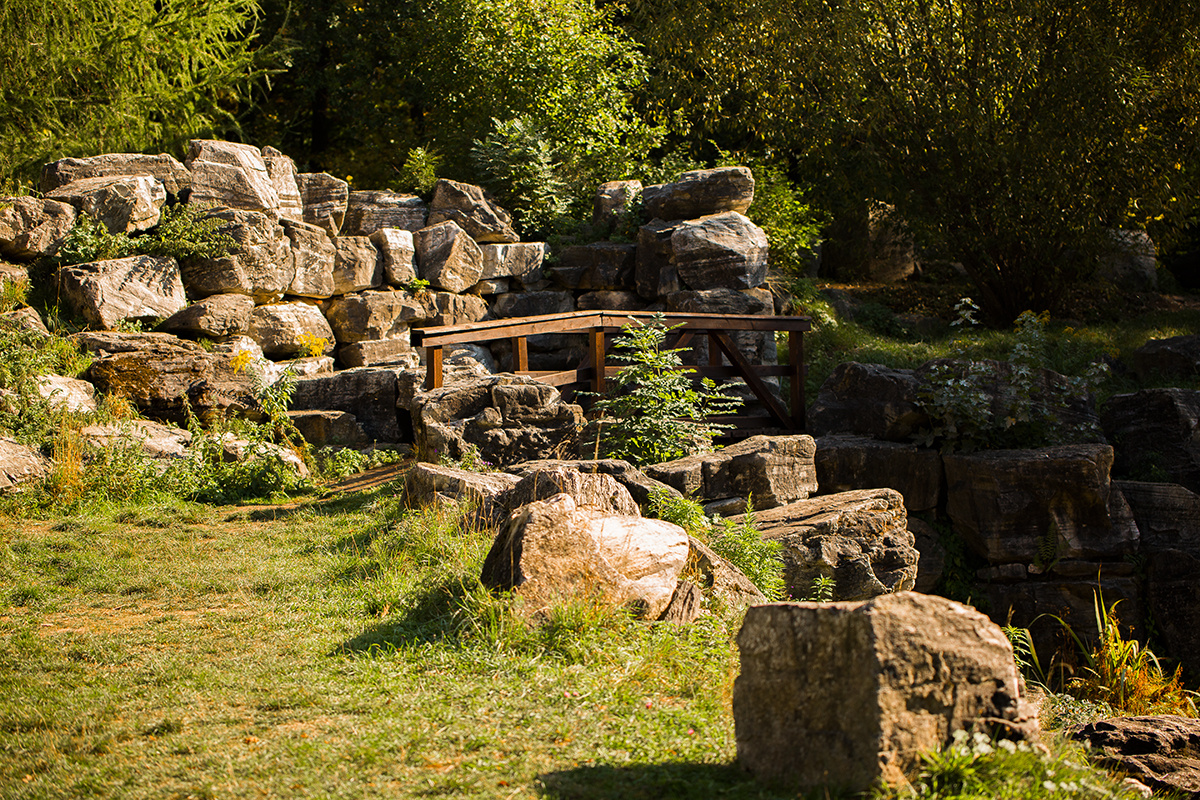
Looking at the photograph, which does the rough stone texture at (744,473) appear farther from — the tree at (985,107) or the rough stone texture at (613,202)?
the tree at (985,107)

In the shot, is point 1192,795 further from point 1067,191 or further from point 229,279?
point 1067,191

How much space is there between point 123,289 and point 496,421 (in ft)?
17.7

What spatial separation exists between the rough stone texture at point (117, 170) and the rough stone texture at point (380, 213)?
2287 mm

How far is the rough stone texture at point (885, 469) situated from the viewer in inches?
342

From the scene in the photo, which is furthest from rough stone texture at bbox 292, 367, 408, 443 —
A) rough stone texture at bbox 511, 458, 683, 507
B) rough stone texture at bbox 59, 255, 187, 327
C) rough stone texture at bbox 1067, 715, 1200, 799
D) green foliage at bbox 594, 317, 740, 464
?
rough stone texture at bbox 1067, 715, 1200, 799

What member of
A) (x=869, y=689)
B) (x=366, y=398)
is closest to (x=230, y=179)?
(x=366, y=398)

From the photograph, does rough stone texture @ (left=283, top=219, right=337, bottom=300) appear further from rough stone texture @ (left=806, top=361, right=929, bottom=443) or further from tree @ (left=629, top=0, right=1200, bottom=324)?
tree @ (left=629, top=0, right=1200, bottom=324)

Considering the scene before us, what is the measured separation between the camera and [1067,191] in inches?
574

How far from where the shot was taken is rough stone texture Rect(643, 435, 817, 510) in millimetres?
7027

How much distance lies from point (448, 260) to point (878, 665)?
37.6 feet

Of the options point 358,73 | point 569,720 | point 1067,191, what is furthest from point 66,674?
point 358,73

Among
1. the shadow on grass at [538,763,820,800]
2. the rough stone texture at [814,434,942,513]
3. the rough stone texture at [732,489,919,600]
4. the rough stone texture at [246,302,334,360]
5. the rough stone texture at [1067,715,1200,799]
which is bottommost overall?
the rough stone texture at [1067,715,1200,799]

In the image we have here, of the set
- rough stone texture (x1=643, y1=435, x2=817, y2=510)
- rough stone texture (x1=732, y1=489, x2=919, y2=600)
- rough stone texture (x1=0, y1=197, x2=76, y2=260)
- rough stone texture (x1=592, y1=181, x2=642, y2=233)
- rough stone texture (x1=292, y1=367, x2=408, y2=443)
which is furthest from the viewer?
rough stone texture (x1=592, y1=181, x2=642, y2=233)

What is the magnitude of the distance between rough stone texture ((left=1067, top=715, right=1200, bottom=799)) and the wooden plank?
621cm
